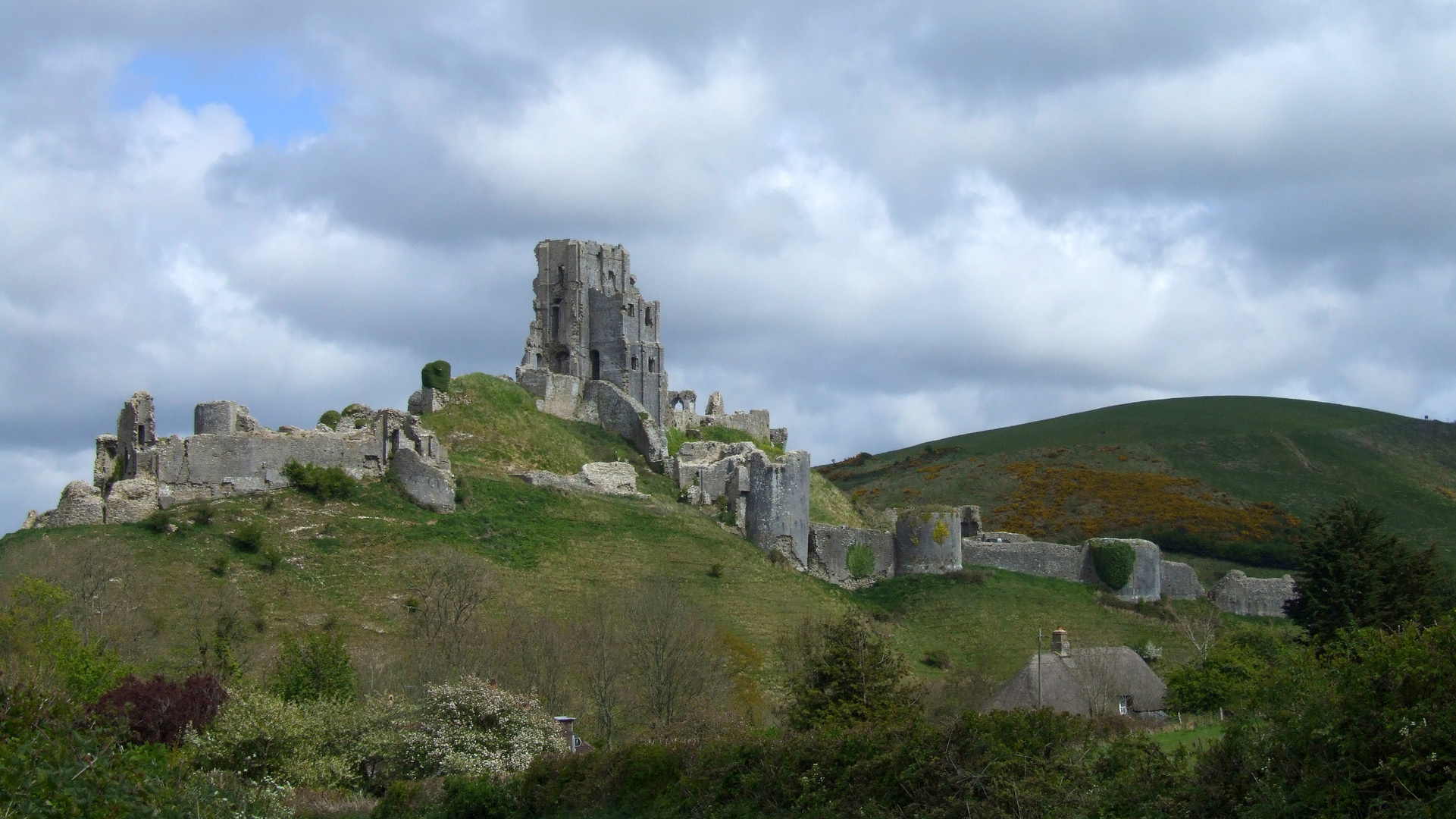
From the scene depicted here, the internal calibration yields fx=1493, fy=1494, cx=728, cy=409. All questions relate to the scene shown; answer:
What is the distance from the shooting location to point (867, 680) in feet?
101

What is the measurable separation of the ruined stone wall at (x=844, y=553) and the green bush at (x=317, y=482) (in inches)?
751

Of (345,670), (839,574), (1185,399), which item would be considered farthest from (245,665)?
(1185,399)

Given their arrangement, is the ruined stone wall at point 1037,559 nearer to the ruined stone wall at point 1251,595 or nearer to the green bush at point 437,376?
the ruined stone wall at point 1251,595

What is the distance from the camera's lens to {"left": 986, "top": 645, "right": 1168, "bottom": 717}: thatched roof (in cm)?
3609

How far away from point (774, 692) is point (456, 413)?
24061mm

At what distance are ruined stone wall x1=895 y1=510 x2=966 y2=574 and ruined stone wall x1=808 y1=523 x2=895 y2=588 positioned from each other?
553 millimetres

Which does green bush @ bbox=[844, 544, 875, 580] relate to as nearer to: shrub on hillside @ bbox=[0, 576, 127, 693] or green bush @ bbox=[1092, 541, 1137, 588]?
green bush @ bbox=[1092, 541, 1137, 588]

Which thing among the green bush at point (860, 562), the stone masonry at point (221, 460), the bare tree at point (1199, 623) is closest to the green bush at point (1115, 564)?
the bare tree at point (1199, 623)

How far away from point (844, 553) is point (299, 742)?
3294 centimetres

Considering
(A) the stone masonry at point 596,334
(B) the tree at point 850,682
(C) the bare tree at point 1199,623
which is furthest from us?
(A) the stone masonry at point 596,334

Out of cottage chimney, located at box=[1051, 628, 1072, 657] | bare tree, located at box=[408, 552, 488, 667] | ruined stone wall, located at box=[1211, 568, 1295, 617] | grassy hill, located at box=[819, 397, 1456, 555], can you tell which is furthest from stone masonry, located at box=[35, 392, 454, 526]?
grassy hill, located at box=[819, 397, 1456, 555]

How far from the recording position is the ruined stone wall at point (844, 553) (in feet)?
197

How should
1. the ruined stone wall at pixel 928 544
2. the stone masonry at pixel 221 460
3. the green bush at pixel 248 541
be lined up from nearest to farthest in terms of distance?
the green bush at pixel 248 541
the stone masonry at pixel 221 460
the ruined stone wall at pixel 928 544

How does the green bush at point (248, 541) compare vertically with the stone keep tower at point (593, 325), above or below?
below
